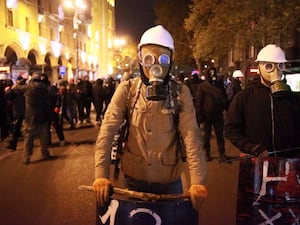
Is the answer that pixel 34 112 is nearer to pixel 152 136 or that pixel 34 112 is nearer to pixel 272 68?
pixel 272 68

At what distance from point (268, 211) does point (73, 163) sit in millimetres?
6788

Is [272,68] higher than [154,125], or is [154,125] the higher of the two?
[272,68]

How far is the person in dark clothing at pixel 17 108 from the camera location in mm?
11625

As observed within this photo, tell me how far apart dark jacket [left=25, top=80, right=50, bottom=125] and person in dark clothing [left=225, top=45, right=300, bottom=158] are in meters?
6.53

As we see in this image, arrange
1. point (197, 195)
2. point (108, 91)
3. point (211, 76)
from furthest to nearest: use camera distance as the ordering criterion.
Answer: point (108, 91)
point (211, 76)
point (197, 195)

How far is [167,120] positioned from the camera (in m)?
3.16

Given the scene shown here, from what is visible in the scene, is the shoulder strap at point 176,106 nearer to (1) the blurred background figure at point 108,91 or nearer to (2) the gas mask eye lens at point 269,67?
(2) the gas mask eye lens at point 269,67

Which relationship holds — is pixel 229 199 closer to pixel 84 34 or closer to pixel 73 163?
pixel 73 163

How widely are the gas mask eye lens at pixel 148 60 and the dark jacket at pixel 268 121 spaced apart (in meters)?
1.32

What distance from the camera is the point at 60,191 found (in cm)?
735

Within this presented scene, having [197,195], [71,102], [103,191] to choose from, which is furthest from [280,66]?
[71,102]

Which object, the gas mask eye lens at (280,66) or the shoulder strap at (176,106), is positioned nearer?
the shoulder strap at (176,106)

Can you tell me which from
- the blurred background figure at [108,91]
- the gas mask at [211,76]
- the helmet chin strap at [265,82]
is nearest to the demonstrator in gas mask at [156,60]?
the helmet chin strap at [265,82]

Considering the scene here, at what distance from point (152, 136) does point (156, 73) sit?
0.45m
